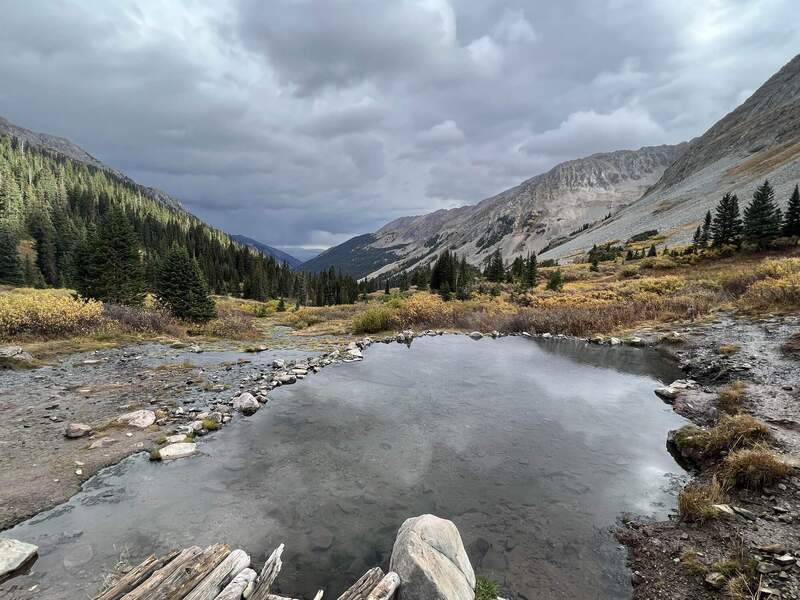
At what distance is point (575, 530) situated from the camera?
7.50 m

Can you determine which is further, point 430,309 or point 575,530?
point 430,309

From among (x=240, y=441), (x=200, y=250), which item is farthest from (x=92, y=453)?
(x=200, y=250)

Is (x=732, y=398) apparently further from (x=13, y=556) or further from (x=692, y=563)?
(x=13, y=556)

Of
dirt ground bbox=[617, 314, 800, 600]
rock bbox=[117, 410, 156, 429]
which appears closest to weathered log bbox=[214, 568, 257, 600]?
dirt ground bbox=[617, 314, 800, 600]

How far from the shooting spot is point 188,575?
5.06 m

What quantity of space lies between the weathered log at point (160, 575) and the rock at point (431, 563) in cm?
314

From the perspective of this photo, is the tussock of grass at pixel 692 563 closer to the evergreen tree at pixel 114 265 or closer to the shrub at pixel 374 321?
the shrub at pixel 374 321

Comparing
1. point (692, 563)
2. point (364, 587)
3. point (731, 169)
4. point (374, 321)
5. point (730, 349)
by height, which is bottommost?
point (692, 563)

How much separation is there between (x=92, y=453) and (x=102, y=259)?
114 ft

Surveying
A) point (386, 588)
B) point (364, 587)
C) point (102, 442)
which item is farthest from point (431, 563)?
point (102, 442)

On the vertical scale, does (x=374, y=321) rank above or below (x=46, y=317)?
below

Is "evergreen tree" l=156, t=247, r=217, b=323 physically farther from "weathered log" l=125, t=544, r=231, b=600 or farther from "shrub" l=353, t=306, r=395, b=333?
"weathered log" l=125, t=544, r=231, b=600

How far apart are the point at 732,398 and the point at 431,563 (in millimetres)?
13398

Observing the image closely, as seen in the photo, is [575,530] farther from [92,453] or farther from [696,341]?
[696,341]
